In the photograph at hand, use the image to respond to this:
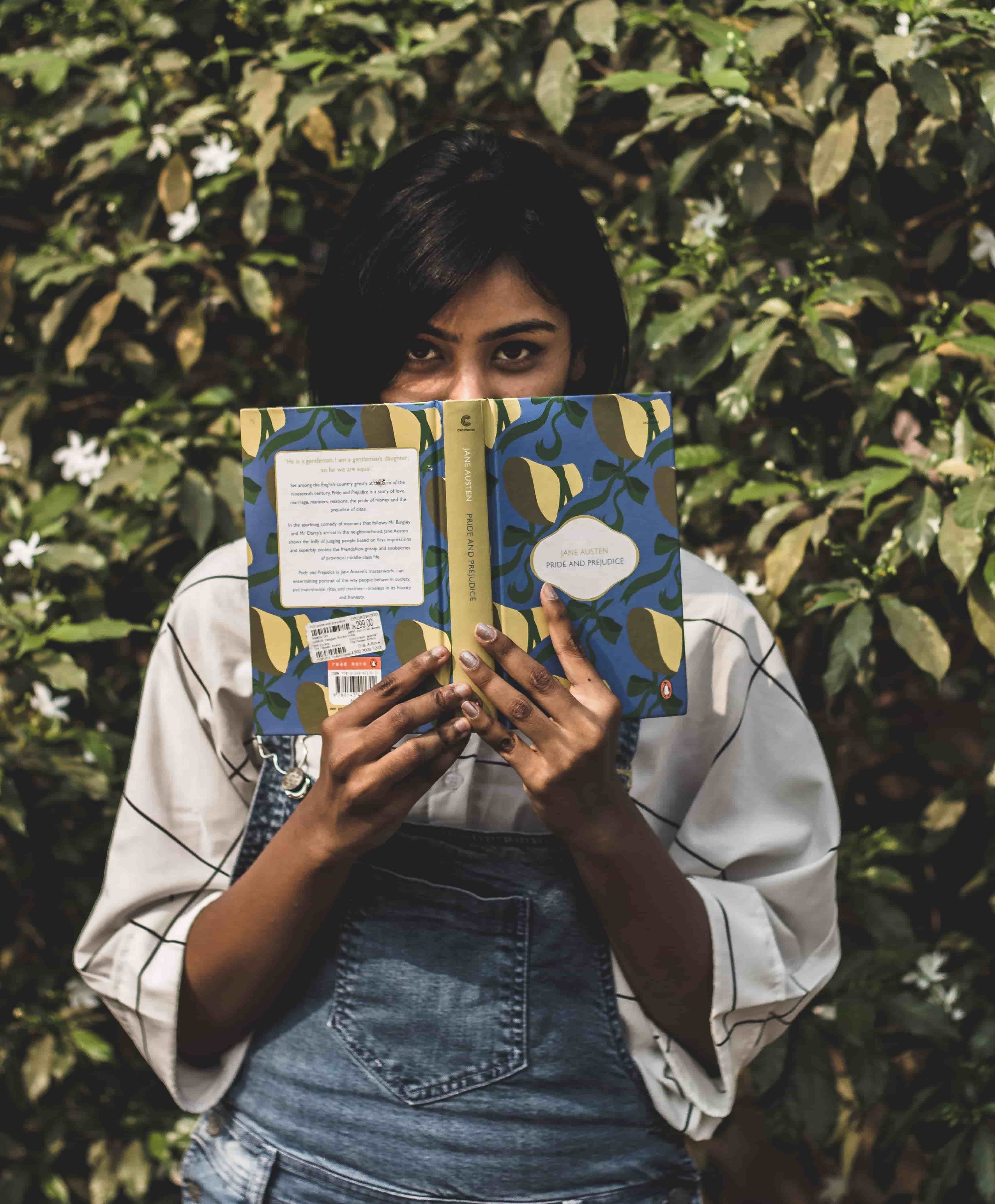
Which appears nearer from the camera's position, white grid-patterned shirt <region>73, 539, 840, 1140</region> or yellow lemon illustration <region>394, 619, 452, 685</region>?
yellow lemon illustration <region>394, 619, 452, 685</region>

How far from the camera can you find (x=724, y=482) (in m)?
1.65

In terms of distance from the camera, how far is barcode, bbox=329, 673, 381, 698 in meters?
0.94

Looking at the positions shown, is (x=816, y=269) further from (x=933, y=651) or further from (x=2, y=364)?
(x=2, y=364)

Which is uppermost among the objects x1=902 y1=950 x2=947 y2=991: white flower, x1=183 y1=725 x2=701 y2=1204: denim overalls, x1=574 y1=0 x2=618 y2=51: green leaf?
x1=574 y1=0 x2=618 y2=51: green leaf

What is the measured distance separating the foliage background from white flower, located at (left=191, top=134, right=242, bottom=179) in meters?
0.01

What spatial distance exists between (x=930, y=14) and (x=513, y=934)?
125 cm

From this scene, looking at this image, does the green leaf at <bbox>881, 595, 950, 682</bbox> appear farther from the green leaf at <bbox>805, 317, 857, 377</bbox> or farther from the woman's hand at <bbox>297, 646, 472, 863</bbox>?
the woman's hand at <bbox>297, 646, 472, 863</bbox>

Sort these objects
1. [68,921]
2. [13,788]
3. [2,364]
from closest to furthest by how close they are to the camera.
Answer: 1. [13,788]
2. [68,921]
3. [2,364]

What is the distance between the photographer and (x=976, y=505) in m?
1.39

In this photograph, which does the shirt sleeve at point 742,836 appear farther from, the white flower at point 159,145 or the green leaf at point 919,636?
the white flower at point 159,145

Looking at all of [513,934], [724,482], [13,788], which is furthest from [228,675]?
[724,482]

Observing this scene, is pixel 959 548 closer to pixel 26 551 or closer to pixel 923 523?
pixel 923 523

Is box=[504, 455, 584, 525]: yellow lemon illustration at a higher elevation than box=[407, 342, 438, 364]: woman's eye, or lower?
lower

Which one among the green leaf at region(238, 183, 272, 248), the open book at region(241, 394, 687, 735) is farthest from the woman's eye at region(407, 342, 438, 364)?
the green leaf at region(238, 183, 272, 248)
